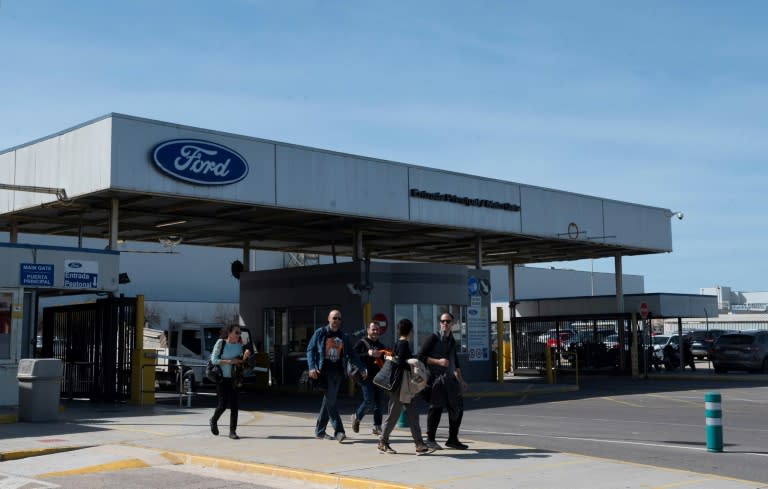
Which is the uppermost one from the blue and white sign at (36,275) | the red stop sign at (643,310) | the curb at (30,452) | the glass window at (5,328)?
the blue and white sign at (36,275)

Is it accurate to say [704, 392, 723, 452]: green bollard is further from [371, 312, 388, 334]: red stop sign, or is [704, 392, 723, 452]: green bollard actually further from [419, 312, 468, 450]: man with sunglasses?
[371, 312, 388, 334]: red stop sign

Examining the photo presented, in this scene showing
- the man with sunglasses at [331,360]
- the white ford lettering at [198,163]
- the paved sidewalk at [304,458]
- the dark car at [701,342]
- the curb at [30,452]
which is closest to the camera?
the paved sidewalk at [304,458]

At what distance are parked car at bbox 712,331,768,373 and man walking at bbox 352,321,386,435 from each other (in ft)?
83.9

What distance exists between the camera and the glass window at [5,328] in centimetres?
1964

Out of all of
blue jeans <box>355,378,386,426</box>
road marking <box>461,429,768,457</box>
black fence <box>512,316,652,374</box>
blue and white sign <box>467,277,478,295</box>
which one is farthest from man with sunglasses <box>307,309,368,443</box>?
black fence <box>512,316,652,374</box>

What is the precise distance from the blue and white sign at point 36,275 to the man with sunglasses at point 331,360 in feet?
29.9

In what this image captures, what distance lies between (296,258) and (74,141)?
133 feet

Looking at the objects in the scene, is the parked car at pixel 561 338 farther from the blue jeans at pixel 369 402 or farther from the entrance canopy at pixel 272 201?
the blue jeans at pixel 369 402

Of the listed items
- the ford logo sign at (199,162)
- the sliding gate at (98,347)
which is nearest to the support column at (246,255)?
the sliding gate at (98,347)

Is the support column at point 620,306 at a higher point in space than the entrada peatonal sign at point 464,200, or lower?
lower

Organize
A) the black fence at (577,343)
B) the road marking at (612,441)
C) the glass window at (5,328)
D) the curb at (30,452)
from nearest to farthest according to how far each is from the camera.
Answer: the curb at (30,452) < the road marking at (612,441) < the glass window at (5,328) < the black fence at (577,343)

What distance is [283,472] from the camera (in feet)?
36.4

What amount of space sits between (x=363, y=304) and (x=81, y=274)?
Result: 879cm

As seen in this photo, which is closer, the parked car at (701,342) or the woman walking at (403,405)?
the woman walking at (403,405)
